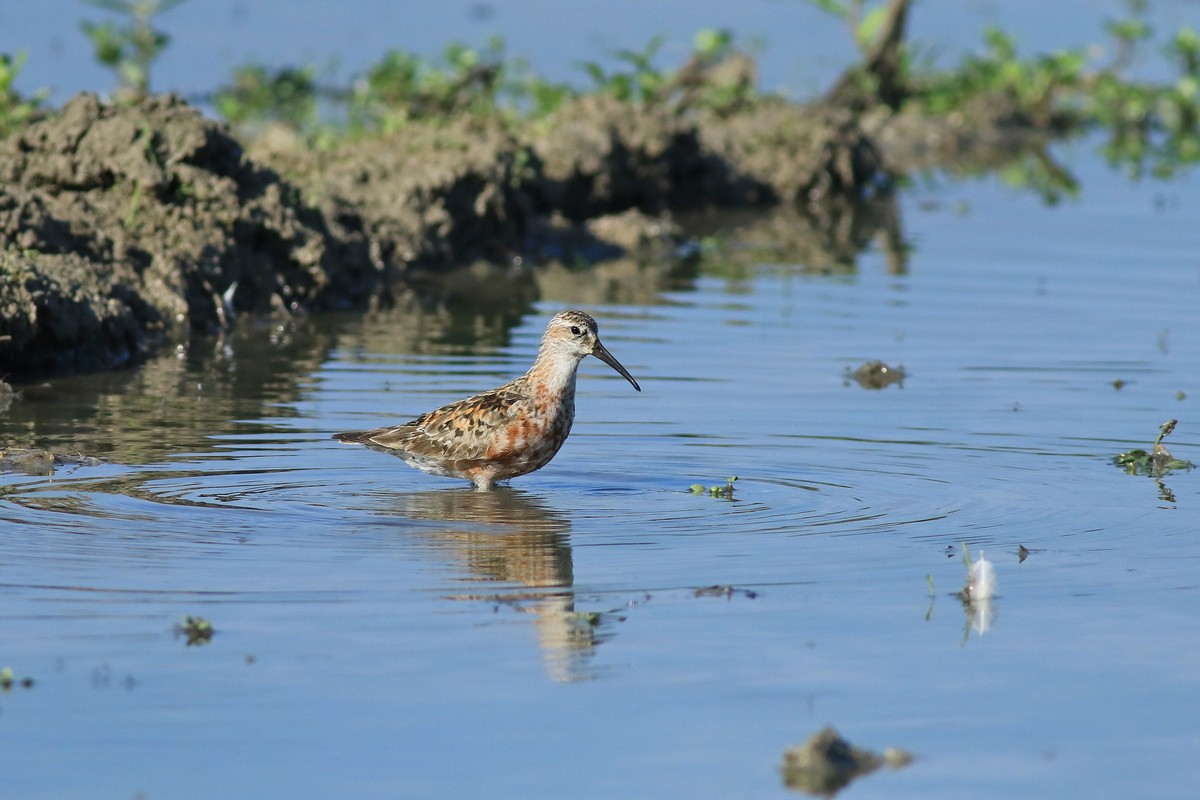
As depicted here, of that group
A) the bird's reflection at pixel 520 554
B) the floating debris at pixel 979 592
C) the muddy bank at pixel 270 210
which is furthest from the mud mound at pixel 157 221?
the floating debris at pixel 979 592

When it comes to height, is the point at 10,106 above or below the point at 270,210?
above

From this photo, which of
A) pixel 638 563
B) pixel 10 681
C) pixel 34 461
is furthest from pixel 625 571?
pixel 34 461

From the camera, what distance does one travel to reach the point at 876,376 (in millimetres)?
12867

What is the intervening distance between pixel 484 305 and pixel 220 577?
7931mm

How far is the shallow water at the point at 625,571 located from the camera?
6.23m

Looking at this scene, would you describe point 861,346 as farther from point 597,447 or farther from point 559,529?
point 559,529

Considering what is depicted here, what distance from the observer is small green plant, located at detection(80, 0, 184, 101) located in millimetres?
19719

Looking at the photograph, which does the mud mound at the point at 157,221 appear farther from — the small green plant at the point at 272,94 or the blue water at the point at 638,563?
the small green plant at the point at 272,94

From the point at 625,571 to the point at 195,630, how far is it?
6.53ft

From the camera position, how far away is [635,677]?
6.93 meters

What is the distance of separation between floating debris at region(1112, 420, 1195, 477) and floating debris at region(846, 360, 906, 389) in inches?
94.5

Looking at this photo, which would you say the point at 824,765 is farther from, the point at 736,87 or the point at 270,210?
the point at 736,87

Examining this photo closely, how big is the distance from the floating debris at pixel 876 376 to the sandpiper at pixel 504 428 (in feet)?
9.41

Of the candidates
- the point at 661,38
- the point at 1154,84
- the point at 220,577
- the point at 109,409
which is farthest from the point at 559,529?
the point at 1154,84
